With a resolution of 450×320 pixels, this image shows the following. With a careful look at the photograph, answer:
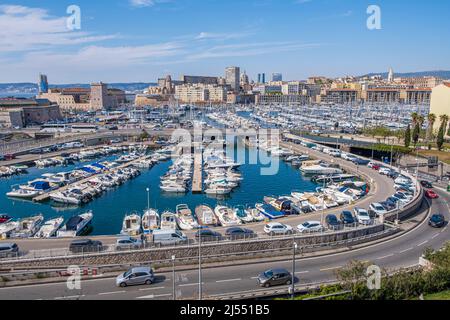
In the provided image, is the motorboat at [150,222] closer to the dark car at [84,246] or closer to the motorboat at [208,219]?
the motorboat at [208,219]

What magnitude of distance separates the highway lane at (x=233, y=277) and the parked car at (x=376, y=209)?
2.03m

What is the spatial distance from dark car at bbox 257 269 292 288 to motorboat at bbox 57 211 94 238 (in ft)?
26.7

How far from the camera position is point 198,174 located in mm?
26078

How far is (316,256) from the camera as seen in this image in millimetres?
11797

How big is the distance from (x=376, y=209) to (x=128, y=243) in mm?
10286

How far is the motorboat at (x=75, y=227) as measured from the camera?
14289mm

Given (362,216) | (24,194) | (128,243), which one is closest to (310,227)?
(362,216)

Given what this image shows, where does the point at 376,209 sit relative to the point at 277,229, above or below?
below

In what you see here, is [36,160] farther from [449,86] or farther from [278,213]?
[449,86]

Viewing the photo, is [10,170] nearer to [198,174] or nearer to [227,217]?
[198,174]

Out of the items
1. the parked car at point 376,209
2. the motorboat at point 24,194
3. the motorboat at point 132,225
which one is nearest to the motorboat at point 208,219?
the motorboat at point 132,225
